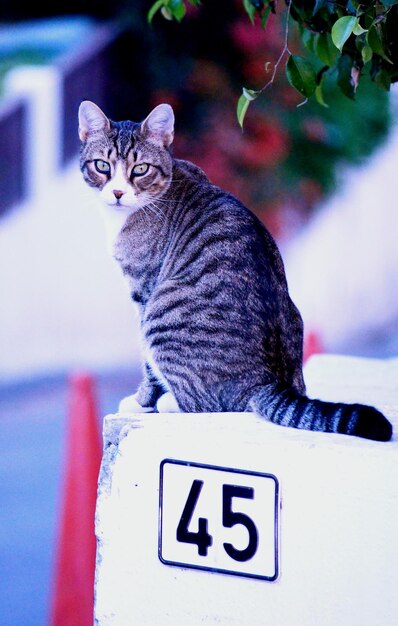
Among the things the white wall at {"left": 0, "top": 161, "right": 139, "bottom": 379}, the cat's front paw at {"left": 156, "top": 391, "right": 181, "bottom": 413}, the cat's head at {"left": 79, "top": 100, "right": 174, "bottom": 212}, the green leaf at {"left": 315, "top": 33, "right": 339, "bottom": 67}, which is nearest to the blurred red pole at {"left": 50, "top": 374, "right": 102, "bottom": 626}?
the cat's front paw at {"left": 156, "top": 391, "right": 181, "bottom": 413}

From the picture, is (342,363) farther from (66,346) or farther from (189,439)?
(66,346)

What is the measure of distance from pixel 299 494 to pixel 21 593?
104 inches

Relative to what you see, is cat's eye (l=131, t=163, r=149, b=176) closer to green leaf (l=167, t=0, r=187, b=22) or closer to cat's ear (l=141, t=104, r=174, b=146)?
cat's ear (l=141, t=104, r=174, b=146)

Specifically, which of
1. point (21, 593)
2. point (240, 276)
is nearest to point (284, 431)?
point (240, 276)

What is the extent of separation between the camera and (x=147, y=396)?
2678 millimetres

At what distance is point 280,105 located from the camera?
253 inches

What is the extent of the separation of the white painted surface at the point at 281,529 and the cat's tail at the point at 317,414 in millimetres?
35

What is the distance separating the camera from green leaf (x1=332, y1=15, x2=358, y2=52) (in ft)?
5.94

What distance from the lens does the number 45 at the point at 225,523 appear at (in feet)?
6.50

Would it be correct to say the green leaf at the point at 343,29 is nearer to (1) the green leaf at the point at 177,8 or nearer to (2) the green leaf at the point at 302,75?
(2) the green leaf at the point at 302,75

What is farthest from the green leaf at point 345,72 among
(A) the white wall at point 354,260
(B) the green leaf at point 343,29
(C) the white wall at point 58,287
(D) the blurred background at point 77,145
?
(A) the white wall at point 354,260

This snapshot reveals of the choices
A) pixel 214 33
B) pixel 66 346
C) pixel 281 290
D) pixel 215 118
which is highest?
pixel 214 33

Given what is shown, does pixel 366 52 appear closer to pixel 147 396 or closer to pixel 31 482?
pixel 147 396

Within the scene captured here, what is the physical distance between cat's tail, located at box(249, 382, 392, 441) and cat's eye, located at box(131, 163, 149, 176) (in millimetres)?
768
